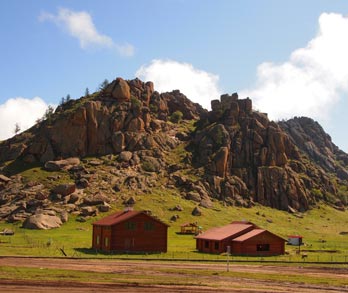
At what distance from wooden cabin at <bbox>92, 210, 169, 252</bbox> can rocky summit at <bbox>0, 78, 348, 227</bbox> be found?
4528cm

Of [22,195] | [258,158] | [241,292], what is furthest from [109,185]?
[241,292]

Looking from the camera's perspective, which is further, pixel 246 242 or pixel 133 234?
pixel 133 234

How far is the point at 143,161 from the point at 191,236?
52.9 metres

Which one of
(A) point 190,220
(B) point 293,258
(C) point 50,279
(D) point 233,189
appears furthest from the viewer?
(D) point 233,189

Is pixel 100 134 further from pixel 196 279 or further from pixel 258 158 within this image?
pixel 196 279

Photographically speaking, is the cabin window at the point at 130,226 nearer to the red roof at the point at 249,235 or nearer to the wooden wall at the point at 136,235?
the wooden wall at the point at 136,235

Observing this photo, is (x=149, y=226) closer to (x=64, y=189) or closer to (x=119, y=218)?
(x=119, y=218)

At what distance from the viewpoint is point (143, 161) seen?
530 feet

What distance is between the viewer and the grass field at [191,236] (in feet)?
252

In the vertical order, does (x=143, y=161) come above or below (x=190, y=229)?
above

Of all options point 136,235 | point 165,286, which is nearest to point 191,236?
point 136,235

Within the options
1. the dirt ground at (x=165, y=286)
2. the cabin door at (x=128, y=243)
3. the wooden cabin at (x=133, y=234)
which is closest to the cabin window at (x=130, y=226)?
the wooden cabin at (x=133, y=234)

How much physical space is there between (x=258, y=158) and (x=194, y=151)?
2315 centimetres

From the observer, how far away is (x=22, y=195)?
446ft
